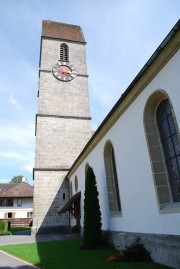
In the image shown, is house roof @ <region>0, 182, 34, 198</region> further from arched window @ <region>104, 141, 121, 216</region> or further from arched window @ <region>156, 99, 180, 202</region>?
arched window @ <region>156, 99, 180, 202</region>

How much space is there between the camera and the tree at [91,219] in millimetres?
10648

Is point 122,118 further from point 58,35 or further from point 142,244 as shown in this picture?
point 58,35

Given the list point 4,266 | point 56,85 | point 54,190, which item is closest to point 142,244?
point 4,266

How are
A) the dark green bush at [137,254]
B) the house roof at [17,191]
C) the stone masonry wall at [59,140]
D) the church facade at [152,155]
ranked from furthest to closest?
the house roof at [17,191] → the stone masonry wall at [59,140] → the dark green bush at [137,254] → the church facade at [152,155]

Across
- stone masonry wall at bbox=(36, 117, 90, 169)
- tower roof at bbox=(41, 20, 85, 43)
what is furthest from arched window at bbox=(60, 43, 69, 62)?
stone masonry wall at bbox=(36, 117, 90, 169)

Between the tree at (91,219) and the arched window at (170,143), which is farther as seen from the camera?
the tree at (91,219)

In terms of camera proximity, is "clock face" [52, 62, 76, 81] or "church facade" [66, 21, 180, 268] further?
"clock face" [52, 62, 76, 81]

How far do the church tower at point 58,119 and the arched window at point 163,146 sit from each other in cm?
1561

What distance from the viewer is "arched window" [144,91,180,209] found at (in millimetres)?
7145

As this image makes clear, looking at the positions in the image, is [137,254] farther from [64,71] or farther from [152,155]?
[64,71]

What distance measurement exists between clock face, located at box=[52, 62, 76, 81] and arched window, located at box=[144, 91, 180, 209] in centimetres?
1984

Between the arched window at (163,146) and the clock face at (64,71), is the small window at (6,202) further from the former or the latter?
the arched window at (163,146)

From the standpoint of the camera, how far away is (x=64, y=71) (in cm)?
2697

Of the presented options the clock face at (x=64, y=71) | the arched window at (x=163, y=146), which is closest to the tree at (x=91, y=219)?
the arched window at (x=163, y=146)
